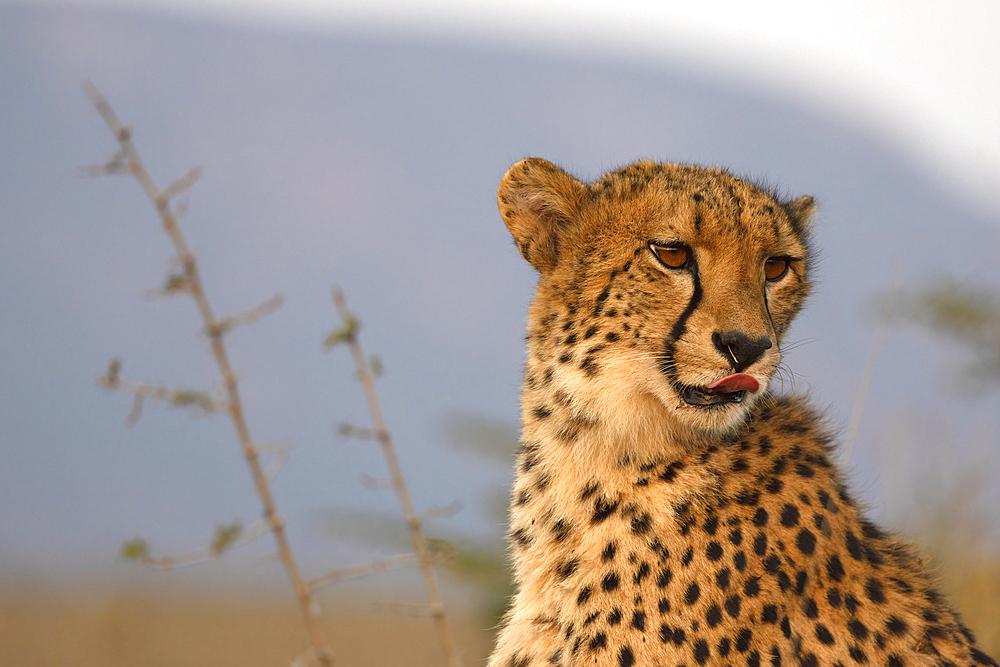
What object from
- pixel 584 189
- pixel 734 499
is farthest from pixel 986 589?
pixel 584 189

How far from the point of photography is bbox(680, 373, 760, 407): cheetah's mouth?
7.02 ft

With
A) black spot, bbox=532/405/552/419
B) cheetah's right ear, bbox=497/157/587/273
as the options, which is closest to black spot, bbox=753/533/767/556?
black spot, bbox=532/405/552/419

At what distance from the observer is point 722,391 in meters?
2.17

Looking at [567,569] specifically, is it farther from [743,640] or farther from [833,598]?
[833,598]

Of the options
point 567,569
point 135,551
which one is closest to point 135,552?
point 135,551

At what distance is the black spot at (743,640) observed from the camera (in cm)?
198

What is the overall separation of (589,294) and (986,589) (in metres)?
3.36

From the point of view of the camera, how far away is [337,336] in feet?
9.57

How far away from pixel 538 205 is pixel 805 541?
1.17 meters

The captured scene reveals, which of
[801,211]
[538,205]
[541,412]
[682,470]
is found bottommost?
[682,470]

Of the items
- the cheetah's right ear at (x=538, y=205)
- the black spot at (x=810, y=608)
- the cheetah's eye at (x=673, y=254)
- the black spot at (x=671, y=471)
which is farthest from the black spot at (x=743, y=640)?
the cheetah's right ear at (x=538, y=205)

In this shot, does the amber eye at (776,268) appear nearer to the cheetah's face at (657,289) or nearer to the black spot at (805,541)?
the cheetah's face at (657,289)

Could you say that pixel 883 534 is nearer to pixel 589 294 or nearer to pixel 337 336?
pixel 589 294

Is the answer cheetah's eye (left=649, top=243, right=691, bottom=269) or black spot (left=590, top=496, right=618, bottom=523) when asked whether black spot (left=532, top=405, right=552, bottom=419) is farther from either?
cheetah's eye (left=649, top=243, right=691, bottom=269)
